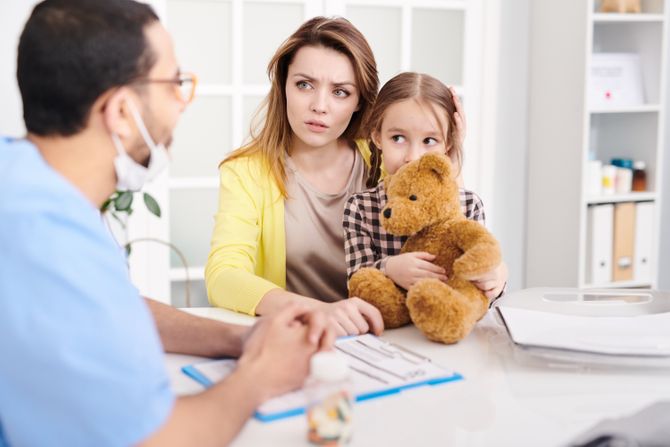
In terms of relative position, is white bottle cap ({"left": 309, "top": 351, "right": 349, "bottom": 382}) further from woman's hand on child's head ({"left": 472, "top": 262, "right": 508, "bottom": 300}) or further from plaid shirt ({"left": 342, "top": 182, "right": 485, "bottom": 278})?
plaid shirt ({"left": 342, "top": 182, "right": 485, "bottom": 278})

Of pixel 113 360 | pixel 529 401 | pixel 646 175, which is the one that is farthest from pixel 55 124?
pixel 646 175

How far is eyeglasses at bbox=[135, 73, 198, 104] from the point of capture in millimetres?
1058

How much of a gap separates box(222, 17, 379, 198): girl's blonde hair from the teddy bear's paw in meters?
0.65

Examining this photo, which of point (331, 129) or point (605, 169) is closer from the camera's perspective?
point (331, 129)

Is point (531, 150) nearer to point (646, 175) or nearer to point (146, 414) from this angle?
point (646, 175)

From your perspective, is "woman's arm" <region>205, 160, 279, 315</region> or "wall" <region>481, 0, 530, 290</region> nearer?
"woman's arm" <region>205, 160, 279, 315</region>

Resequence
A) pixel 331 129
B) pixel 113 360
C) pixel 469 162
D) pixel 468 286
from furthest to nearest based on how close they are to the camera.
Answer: pixel 469 162, pixel 331 129, pixel 468 286, pixel 113 360

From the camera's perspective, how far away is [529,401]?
1085mm

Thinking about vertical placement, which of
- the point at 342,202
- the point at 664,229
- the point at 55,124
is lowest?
the point at 664,229

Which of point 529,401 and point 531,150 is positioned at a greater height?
point 531,150

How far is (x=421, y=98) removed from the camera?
1.63 metres

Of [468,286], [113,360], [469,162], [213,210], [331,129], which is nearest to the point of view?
[113,360]

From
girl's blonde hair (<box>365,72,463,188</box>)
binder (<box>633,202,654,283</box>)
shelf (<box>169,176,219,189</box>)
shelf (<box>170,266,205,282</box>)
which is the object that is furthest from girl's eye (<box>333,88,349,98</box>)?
binder (<box>633,202,654,283</box>)

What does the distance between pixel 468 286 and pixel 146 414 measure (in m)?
0.72
